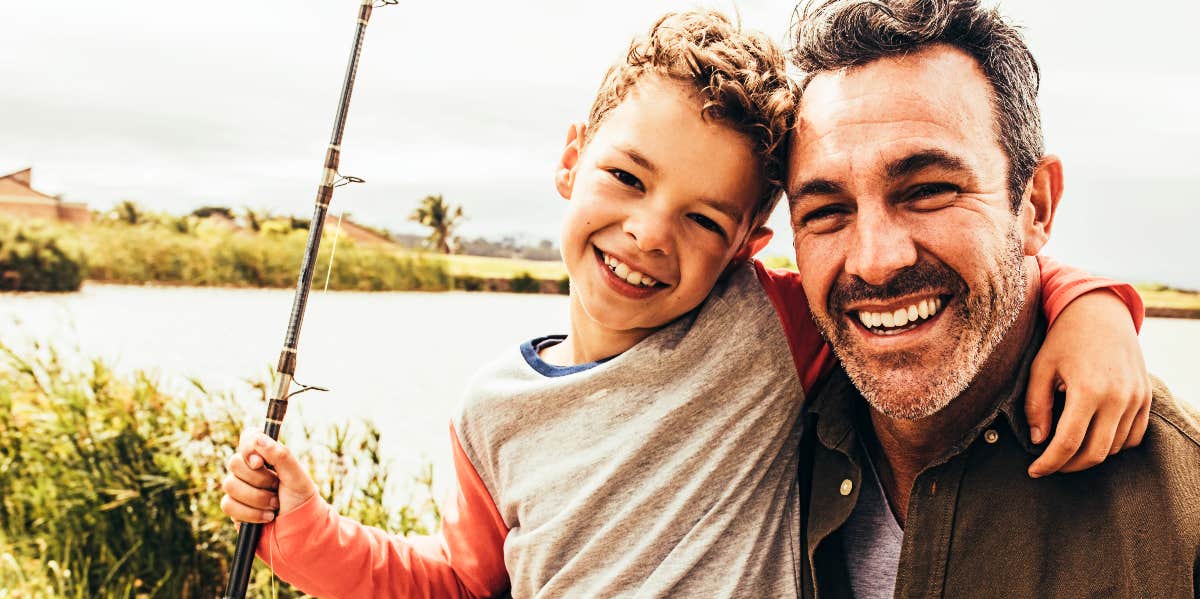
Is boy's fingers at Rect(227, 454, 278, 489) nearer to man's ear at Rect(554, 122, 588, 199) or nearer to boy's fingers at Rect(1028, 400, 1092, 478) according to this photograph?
man's ear at Rect(554, 122, 588, 199)

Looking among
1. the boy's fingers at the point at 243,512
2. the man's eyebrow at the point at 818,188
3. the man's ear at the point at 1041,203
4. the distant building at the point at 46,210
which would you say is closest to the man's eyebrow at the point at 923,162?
the man's eyebrow at the point at 818,188

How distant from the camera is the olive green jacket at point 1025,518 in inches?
60.0

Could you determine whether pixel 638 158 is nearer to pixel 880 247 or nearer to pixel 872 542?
pixel 880 247

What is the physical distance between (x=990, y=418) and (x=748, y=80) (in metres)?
0.85

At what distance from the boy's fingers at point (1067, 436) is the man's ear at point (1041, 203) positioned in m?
0.41

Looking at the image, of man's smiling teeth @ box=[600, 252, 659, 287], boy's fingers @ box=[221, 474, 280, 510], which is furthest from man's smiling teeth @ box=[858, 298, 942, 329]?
boy's fingers @ box=[221, 474, 280, 510]

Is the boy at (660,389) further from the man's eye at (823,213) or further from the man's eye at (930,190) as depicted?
the man's eye at (930,190)

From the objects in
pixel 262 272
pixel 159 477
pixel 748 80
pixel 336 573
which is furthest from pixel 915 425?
pixel 262 272

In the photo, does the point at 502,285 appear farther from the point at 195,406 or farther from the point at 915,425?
the point at 915,425

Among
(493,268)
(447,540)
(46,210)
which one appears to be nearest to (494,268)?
(493,268)

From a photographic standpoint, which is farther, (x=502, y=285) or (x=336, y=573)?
(x=502, y=285)

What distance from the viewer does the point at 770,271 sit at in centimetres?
218

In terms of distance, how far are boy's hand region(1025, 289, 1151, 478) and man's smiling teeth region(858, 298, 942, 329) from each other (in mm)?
218

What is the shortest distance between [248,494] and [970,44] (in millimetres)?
1772
